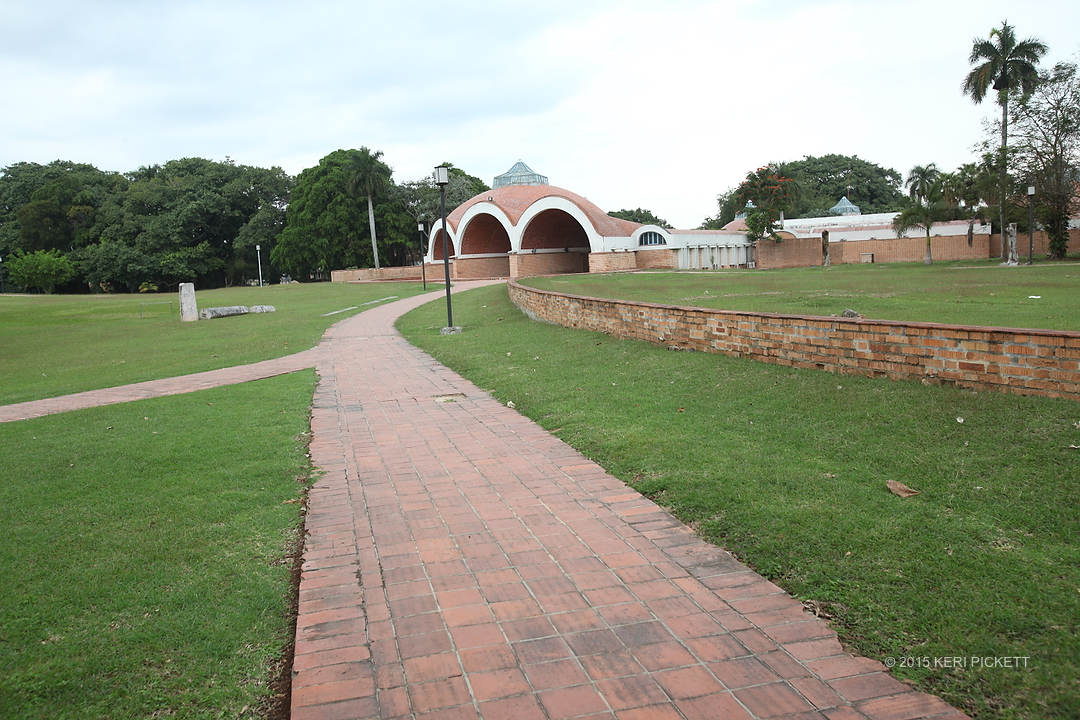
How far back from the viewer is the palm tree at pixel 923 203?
135ft

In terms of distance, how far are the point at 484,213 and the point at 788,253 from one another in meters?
22.0

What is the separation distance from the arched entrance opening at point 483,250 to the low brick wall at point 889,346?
47987mm

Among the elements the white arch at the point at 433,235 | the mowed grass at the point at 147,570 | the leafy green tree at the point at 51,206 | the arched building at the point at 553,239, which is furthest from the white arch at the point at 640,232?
the leafy green tree at the point at 51,206

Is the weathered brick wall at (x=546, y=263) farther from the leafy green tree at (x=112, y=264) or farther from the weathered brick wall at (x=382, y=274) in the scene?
the leafy green tree at (x=112, y=264)

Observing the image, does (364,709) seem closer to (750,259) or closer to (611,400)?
(611,400)

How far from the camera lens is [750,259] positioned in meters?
52.9

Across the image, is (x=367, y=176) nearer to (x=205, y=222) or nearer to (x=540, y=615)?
(x=205, y=222)

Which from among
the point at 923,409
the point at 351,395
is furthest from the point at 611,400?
the point at 351,395

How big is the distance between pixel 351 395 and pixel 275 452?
2.88 metres

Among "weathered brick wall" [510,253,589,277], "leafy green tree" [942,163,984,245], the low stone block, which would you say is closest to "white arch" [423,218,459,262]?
"weathered brick wall" [510,253,589,277]

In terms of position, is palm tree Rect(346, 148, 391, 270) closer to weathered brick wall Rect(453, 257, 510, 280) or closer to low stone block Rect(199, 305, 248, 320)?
weathered brick wall Rect(453, 257, 510, 280)

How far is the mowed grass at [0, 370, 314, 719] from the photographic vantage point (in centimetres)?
270

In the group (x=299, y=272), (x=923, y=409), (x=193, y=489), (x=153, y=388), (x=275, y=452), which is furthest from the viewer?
(x=299, y=272)

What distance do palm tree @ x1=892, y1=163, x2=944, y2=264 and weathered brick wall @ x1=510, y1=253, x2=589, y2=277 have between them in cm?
2337
